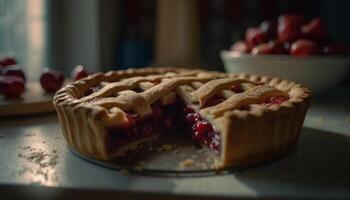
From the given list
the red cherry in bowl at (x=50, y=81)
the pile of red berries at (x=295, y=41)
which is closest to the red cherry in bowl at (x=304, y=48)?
the pile of red berries at (x=295, y=41)

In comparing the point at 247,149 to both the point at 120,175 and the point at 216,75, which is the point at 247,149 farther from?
the point at 216,75

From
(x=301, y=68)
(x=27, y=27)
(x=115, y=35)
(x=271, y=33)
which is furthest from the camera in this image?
(x=115, y=35)

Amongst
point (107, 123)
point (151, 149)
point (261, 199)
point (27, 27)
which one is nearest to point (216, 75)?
point (151, 149)

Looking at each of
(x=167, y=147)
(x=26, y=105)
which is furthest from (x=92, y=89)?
(x=167, y=147)

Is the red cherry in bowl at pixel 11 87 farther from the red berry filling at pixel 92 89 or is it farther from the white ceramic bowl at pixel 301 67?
the white ceramic bowl at pixel 301 67

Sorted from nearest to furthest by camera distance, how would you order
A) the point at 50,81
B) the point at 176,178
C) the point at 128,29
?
the point at 176,178, the point at 50,81, the point at 128,29

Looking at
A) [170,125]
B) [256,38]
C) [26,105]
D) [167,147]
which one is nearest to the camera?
[167,147]

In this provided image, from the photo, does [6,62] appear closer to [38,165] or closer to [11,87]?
[11,87]
